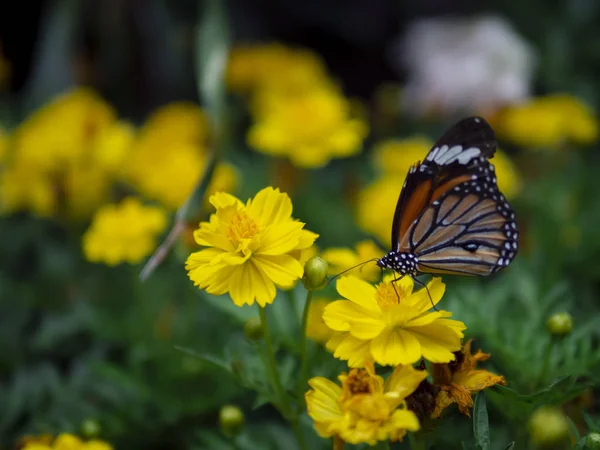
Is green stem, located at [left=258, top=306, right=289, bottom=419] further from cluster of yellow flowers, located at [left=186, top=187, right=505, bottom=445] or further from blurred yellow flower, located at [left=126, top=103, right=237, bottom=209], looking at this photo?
blurred yellow flower, located at [left=126, top=103, right=237, bottom=209]

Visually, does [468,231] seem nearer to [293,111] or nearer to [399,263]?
[399,263]

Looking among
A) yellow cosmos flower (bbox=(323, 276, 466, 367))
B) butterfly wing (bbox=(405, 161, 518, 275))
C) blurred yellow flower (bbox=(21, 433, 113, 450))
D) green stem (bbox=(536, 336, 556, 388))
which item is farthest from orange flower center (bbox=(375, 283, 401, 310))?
blurred yellow flower (bbox=(21, 433, 113, 450))

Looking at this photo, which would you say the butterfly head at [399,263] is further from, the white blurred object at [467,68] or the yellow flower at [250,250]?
the white blurred object at [467,68]

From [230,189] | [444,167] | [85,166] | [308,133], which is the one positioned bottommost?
[85,166]

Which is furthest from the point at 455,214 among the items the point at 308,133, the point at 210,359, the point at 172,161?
the point at 172,161

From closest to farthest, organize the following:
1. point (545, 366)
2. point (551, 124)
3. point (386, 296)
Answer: point (386, 296) < point (545, 366) < point (551, 124)

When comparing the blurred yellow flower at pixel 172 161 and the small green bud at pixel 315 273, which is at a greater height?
the small green bud at pixel 315 273

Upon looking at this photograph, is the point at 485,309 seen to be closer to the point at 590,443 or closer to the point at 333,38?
the point at 590,443

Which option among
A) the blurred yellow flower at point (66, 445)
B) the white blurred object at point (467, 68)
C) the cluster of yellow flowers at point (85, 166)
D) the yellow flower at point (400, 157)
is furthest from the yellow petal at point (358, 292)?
the white blurred object at point (467, 68)
